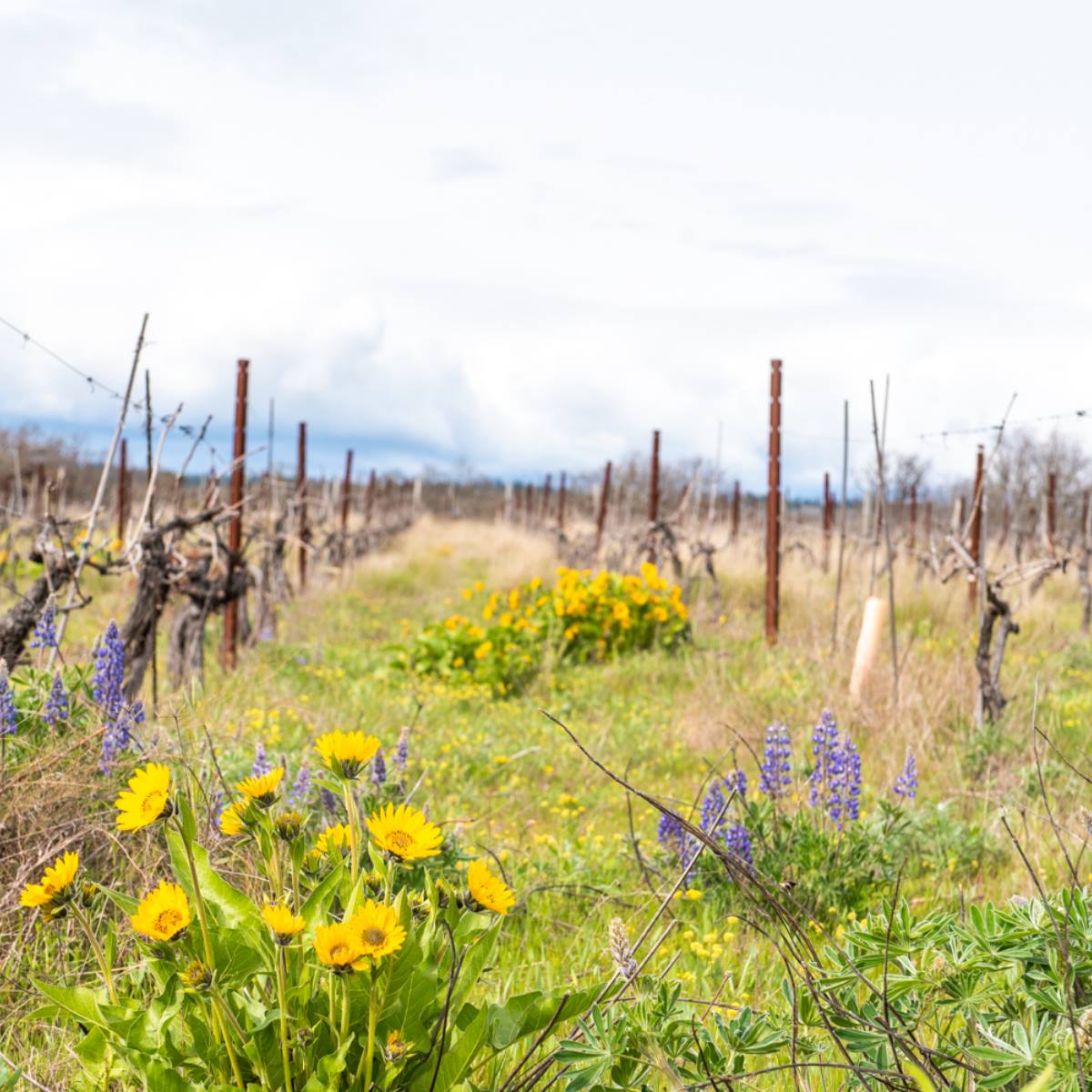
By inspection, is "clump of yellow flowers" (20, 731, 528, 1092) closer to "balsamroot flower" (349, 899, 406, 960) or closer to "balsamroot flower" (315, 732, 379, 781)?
"balsamroot flower" (315, 732, 379, 781)

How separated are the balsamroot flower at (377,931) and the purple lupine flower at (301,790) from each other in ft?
5.33

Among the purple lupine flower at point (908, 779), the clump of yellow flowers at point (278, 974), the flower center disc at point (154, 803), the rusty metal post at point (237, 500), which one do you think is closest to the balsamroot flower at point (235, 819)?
the clump of yellow flowers at point (278, 974)

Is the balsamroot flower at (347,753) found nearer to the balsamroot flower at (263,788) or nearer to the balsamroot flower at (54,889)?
the balsamroot flower at (263,788)

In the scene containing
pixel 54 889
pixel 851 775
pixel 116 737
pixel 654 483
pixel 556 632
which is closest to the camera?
pixel 54 889

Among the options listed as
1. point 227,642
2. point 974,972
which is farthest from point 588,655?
point 974,972

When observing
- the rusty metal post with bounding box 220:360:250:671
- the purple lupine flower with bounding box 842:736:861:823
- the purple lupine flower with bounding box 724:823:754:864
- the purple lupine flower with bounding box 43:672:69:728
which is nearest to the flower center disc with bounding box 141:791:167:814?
the purple lupine flower with bounding box 43:672:69:728

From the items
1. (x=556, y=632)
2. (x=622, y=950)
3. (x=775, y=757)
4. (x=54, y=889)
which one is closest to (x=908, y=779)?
(x=775, y=757)

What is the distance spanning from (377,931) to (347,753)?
33 centimetres

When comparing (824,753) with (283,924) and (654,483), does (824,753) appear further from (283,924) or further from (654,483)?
(654,483)

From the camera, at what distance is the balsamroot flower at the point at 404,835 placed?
1314 mm

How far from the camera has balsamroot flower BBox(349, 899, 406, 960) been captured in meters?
1.19

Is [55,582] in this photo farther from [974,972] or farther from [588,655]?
[588,655]

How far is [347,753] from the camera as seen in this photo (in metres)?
1.49

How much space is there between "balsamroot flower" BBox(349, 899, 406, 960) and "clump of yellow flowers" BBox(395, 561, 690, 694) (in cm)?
656
